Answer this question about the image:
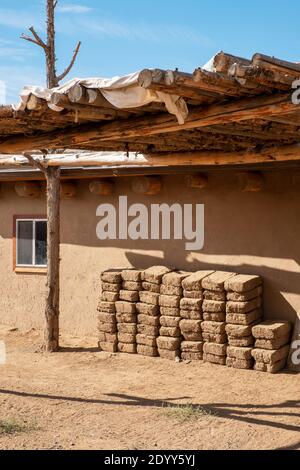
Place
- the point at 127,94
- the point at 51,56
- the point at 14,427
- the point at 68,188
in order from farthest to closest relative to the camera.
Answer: the point at 68,188 < the point at 51,56 < the point at 14,427 < the point at 127,94

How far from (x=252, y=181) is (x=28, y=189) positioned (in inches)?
176

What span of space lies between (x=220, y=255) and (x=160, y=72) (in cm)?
572

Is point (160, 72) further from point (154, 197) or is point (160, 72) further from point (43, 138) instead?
point (154, 197)

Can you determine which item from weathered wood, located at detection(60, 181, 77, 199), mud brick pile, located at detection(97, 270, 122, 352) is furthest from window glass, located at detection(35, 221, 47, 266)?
mud brick pile, located at detection(97, 270, 122, 352)

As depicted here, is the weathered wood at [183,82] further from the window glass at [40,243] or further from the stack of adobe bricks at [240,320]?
the window glass at [40,243]

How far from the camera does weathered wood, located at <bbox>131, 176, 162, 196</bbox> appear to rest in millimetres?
10599

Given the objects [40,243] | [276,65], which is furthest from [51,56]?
[276,65]

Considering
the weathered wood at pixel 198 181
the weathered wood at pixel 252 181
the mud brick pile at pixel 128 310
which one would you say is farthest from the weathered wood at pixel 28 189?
the weathered wood at pixel 252 181

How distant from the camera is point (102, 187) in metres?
11.1

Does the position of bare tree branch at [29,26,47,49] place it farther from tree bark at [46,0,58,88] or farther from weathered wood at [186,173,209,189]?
weathered wood at [186,173,209,189]

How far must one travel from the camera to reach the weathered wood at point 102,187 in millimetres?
11109

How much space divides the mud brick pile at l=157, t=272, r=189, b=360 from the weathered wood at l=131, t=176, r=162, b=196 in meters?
1.54

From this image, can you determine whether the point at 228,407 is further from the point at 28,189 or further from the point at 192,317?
the point at 28,189

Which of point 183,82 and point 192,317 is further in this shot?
point 192,317
